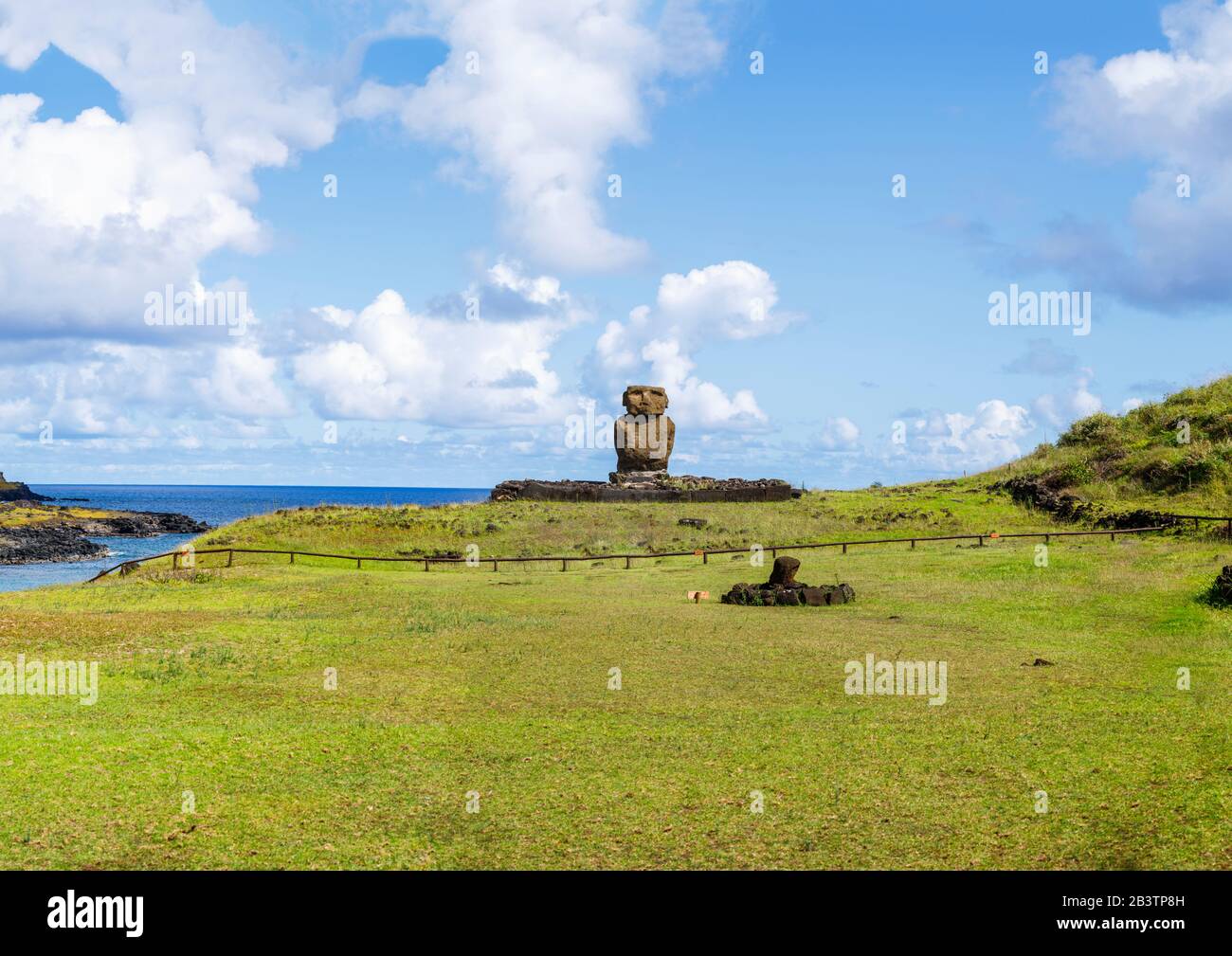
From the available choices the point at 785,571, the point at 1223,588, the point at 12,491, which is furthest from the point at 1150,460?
the point at 12,491

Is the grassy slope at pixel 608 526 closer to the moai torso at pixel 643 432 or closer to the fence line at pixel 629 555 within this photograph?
the fence line at pixel 629 555

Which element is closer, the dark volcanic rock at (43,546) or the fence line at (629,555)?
the fence line at (629,555)

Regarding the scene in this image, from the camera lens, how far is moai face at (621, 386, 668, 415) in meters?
58.5

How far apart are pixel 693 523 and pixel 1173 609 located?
2426cm

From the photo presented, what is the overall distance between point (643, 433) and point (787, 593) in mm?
35173

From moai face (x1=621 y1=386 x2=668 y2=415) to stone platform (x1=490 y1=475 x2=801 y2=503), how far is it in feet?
13.1

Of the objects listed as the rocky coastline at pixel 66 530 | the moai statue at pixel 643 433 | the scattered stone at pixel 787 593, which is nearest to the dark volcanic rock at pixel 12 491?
the rocky coastline at pixel 66 530

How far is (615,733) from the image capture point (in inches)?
465

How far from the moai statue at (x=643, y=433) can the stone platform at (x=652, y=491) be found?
135 cm

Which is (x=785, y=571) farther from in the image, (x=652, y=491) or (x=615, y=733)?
(x=652, y=491)

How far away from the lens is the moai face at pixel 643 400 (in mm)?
58500
